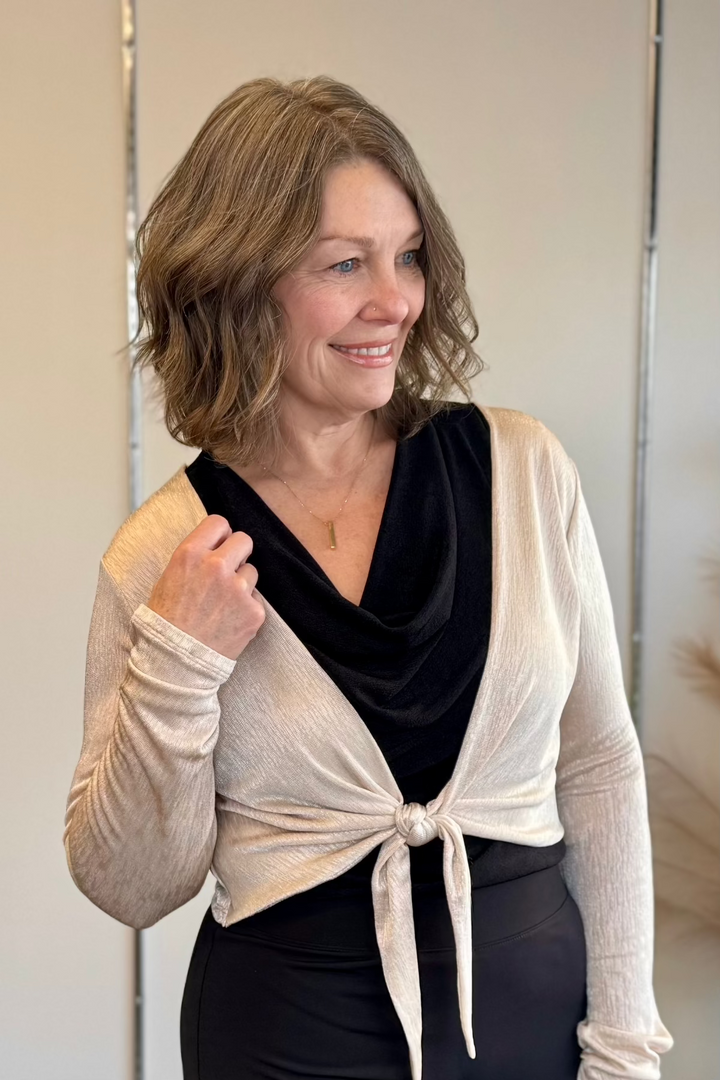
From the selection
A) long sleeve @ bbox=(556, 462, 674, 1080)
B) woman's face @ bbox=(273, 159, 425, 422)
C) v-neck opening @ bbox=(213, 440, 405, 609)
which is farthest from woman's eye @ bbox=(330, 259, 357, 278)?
long sleeve @ bbox=(556, 462, 674, 1080)

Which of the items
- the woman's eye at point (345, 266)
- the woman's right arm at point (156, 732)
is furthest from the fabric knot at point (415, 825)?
the woman's eye at point (345, 266)

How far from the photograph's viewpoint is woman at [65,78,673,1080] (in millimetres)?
1170

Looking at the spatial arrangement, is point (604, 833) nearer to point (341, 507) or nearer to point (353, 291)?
point (341, 507)

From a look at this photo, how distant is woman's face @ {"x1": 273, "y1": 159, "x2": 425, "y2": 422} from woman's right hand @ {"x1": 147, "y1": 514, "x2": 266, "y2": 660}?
0.21 m

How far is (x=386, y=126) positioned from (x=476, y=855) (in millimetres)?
769

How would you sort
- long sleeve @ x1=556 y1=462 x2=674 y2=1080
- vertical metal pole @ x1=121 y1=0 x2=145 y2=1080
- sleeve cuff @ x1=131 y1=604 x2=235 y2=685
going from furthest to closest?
vertical metal pole @ x1=121 y1=0 x2=145 y2=1080, long sleeve @ x1=556 y1=462 x2=674 y2=1080, sleeve cuff @ x1=131 y1=604 x2=235 y2=685

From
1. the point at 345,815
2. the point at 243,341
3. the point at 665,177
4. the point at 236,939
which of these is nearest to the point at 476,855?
the point at 345,815

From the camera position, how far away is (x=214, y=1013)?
1250 mm

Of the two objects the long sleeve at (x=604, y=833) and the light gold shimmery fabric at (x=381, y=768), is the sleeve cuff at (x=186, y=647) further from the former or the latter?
the long sleeve at (x=604, y=833)

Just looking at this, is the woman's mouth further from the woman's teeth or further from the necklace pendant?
the necklace pendant

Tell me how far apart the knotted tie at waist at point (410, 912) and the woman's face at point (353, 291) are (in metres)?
0.45

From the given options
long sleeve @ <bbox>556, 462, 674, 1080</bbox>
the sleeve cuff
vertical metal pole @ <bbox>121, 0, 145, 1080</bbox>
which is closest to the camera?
the sleeve cuff

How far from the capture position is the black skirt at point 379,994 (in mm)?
1183

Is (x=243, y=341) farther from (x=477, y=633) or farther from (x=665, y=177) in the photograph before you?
(x=665, y=177)
